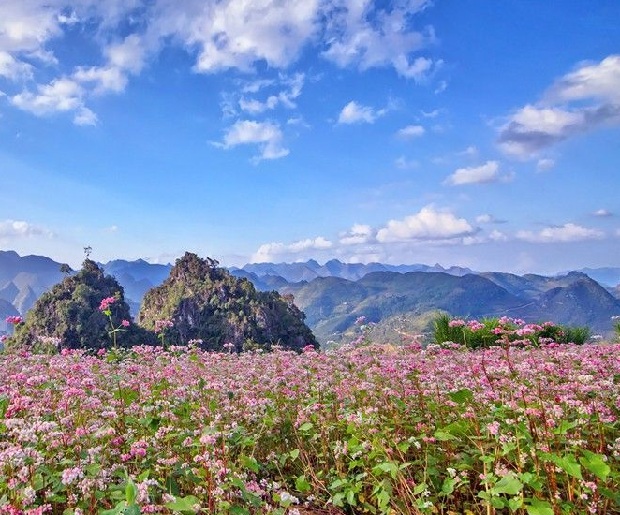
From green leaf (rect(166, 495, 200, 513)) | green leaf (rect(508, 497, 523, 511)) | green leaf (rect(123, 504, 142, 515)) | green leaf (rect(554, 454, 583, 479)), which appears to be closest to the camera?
green leaf (rect(123, 504, 142, 515))

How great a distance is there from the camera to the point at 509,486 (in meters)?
4.16

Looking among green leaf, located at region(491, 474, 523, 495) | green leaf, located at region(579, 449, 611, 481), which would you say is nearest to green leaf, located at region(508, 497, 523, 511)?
green leaf, located at region(491, 474, 523, 495)

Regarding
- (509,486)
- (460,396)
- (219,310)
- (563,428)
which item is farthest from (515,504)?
A: (219,310)

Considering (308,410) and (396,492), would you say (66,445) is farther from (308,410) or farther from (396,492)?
(396,492)

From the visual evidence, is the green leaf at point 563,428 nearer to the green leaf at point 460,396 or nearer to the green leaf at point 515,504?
the green leaf at point 515,504

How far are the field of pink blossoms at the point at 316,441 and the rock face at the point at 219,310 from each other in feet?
286

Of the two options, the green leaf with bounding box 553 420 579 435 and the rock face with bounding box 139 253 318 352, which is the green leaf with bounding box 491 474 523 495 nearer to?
the green leaf with bounding box 553 420 579 435

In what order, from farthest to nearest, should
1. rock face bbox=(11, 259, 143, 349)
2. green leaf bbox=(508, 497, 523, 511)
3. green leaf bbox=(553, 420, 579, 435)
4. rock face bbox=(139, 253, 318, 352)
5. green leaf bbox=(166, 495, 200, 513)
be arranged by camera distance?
1. rock face bbox=(139, 253, 318, 352)
2. rock face bbox=(11, 259, 143, 349)
3. green leaf bbox=(553, 420, 579, 435)
4. green leaf bbox=(508, 497, 523, 511)
5. green leaf bbox=(166, 495, 200, 513)

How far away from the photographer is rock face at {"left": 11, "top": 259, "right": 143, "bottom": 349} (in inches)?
3452

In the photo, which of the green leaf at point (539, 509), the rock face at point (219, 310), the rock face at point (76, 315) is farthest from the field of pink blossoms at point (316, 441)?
the rock face at point (219, 310)

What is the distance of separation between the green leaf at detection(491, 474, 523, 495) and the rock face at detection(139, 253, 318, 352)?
9050 centimetres

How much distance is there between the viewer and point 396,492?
5.53 metres

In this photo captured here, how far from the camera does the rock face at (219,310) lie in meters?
101

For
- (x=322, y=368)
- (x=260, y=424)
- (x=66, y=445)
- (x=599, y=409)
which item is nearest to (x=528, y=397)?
(x=599, y=409)
